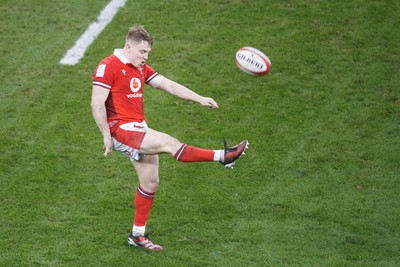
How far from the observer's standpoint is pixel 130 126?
30.0 ft

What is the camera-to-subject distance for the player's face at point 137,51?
9.08 metres

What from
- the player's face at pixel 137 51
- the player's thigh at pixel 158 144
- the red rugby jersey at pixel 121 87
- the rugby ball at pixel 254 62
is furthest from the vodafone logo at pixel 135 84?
the rugby ball at pixel 254 62

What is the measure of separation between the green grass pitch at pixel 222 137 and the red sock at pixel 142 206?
335mm

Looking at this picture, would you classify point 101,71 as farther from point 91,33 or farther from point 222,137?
point 91,33

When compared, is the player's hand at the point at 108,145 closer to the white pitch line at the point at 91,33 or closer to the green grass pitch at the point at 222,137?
the green grass pitch at the point at 222,137

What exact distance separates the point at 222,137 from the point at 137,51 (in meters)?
3.27

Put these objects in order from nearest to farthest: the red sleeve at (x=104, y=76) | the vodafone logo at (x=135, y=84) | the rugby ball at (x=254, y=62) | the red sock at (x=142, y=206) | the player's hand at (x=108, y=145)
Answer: the player's hand at (x=108, y=145), the red sleeve at (x=104, y=76), the vodafone logo at (x=135, y=84), the red sock at (x=142, y=206), the rugby ball at (x=254, y=62)

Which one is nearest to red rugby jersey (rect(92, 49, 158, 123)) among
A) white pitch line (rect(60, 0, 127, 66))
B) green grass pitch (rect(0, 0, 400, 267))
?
green grass pitch (rect(0, 0, 400, 267))

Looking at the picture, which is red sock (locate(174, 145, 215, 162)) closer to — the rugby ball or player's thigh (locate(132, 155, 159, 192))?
player's thigh (locate(132, 155, 159, 192))

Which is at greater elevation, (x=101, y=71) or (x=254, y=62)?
(x=254, y=62)

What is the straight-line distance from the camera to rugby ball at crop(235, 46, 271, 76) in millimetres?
10172

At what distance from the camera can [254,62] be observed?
10.2 m

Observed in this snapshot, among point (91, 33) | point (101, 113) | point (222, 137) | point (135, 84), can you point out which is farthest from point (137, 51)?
point (91, 33)

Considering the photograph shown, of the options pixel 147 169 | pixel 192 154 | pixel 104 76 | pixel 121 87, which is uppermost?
pixel 104 76
